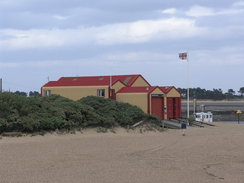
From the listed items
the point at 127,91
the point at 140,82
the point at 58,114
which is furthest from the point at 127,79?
the point at 58,114

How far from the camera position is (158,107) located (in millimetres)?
35875

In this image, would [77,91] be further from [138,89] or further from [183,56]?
[183,56]

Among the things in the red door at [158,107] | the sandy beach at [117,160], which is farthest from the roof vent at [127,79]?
the sandy beach at [117,160]

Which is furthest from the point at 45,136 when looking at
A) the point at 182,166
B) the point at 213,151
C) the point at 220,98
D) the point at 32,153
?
the point at 220,98

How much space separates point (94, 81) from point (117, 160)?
22938 millimetres

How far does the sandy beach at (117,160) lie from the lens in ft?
40.9

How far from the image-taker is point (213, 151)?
1906 cm

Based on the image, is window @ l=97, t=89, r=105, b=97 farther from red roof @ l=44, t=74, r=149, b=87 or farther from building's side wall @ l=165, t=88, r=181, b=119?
building's side wall @ l=165, t=88, r=181, b=119

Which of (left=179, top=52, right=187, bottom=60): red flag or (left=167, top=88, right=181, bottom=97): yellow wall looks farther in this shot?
(left=179, top=52, right=187, bottom=60): red flag

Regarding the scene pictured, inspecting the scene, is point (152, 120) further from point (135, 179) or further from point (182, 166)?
point (135, 179)

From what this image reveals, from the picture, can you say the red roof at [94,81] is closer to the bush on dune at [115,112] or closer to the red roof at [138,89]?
the red roof at [138,89]

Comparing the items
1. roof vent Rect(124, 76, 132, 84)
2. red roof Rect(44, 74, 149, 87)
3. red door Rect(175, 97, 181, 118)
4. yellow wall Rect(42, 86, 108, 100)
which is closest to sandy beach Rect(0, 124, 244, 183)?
yellow wall Rect(42, 86, 108, 100)

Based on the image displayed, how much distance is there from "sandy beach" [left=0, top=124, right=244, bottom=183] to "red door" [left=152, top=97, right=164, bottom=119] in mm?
12169

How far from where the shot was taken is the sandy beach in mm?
12477
